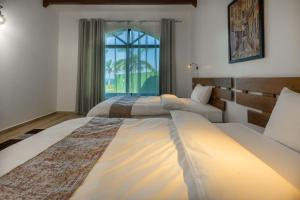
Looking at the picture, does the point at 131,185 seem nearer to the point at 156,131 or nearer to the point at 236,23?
the point at 156,131

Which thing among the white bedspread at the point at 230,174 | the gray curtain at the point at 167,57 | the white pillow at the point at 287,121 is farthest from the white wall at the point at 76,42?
the white bedspread at the point at 230,174

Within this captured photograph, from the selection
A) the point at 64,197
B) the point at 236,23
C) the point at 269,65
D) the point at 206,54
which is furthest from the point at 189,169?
the point at 206,54

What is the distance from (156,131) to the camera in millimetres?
1575

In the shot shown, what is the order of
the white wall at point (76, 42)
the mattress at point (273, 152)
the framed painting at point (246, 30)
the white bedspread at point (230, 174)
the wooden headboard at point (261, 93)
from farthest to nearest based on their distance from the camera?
the white wall at point (76, 42), the framed painting at point (246, 30), the wooden headboard at point (261, 93), the mattress at point (273, 152), the white bedspread at point (230, 174)

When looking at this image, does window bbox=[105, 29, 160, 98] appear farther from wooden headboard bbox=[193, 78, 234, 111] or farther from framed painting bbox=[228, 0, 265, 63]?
framed painting bbox=[228, 0, 265, 63]

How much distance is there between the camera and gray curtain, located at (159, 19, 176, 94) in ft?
17.4

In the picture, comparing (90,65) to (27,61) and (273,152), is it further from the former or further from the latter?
(273,152)

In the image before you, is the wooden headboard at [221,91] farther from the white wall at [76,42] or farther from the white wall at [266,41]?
the white wall at [76,42]

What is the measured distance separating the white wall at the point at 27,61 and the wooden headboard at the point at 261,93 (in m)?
3.50

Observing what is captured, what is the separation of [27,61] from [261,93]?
3.99 metres

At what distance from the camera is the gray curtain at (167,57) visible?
208 inches

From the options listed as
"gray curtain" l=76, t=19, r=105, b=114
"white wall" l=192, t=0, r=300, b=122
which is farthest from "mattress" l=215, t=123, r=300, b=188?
"gray curtain" l=76, t=19, r=105, b=114

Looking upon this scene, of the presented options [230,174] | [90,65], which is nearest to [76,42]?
[90,65]

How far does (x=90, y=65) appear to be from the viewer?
5.28 metres
